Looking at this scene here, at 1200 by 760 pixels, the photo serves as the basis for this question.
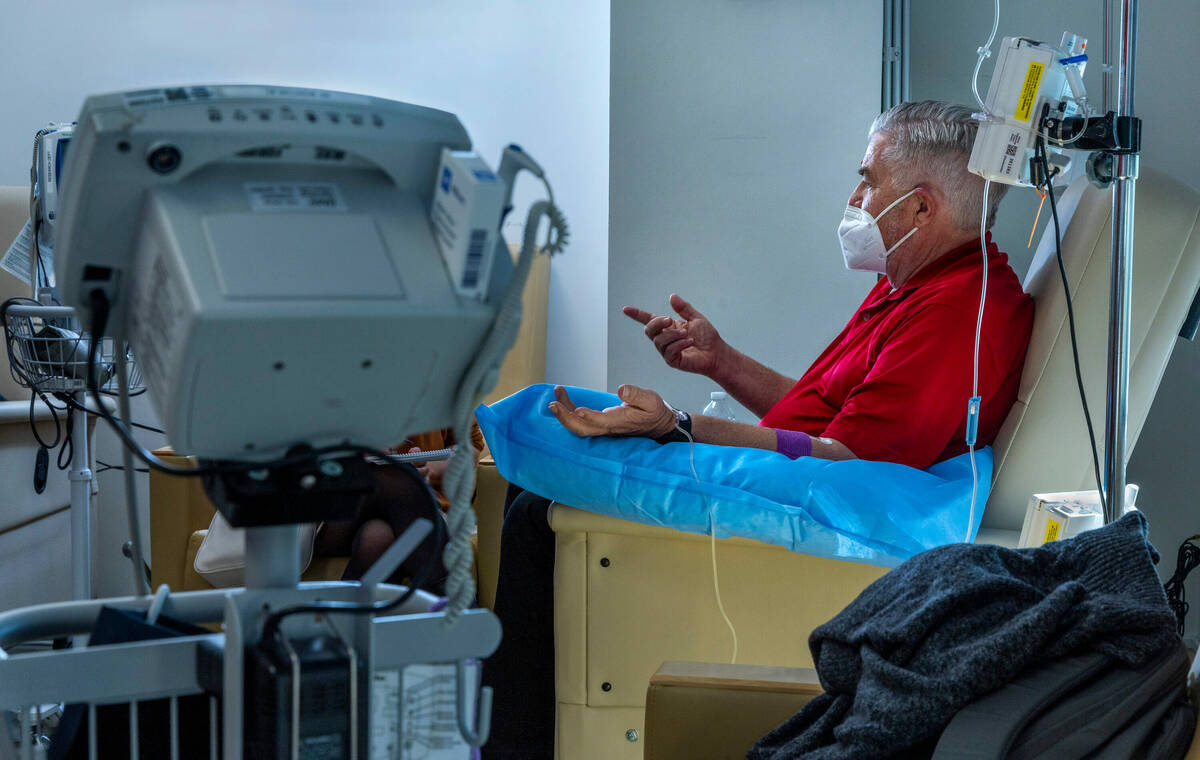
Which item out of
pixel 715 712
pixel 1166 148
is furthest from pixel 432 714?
pixel 1166 148

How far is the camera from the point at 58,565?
8.73 feet

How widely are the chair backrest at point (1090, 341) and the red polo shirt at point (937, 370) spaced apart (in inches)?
1.6

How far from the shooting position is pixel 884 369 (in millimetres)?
1676

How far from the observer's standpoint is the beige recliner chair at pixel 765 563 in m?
1.55

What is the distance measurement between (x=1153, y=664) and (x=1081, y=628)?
0.06 meters

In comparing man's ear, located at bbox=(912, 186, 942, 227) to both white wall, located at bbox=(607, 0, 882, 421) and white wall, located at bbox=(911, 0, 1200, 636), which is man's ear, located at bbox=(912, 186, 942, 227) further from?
white wall, located at bbox=(911, 0, 1200, 636)

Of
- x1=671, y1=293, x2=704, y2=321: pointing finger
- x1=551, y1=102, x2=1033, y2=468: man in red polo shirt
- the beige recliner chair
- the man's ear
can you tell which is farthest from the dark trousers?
the man's ear

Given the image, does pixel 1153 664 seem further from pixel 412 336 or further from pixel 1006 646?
pixel 412 336

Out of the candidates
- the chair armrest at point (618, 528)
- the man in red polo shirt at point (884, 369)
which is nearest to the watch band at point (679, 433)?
the man in red polo shirt at point (884, 369)

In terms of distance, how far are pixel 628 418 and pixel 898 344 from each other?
0.44m

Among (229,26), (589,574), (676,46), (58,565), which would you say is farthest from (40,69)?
(589,574)

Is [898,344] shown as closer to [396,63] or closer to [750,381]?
[750,381]

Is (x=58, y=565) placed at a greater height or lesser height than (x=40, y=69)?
lesser

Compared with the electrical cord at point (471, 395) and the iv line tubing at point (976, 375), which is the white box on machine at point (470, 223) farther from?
the iv line tubing at point (976, 375)
